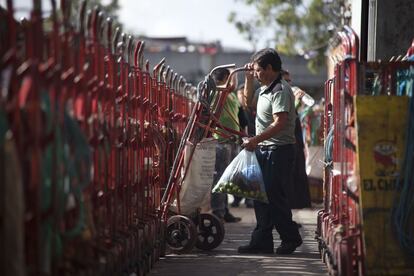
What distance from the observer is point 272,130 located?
34.3ft

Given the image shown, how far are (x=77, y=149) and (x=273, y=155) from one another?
4.62 metres

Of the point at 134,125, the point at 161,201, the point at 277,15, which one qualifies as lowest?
the point at 161,201

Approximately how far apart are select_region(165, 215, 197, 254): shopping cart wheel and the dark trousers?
707 millimetres

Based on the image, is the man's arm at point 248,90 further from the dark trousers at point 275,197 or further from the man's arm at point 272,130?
the man's arm at point 272,130

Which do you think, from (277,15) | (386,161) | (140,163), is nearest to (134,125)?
(140,163)

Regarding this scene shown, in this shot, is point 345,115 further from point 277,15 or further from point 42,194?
point 277,15

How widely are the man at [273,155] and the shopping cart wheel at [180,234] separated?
69 cm

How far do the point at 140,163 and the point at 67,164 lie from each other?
335 centimetres

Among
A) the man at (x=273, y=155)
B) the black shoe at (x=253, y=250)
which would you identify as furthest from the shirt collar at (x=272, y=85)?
the black shoe at (x=253, y=250)

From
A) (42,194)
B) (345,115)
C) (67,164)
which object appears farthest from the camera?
(345,115)

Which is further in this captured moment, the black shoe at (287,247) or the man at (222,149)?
the man at (222,149)

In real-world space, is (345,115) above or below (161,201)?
above

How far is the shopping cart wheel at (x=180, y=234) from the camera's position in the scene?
10.8m

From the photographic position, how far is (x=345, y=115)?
794 centimetres
